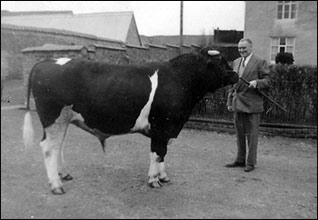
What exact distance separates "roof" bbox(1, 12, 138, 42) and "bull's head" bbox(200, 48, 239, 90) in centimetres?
128

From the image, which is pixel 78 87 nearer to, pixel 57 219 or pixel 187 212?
pixel 57 219

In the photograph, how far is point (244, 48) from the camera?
157 inches

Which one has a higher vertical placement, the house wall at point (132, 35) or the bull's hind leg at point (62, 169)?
the house wall at point (132, 35)

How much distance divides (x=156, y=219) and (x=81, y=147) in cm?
92

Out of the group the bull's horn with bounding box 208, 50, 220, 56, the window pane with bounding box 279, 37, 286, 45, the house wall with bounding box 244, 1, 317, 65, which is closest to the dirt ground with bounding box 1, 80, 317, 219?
the bull's horn with bounding box 208, 50, 220, 56

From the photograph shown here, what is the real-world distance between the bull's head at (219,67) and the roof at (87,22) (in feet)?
4.19

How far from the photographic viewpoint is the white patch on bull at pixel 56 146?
2373mm

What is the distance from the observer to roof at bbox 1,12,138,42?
1875 mm

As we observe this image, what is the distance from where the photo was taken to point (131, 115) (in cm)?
319

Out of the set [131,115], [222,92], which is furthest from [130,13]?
[222,92]

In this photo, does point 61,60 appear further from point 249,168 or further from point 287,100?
point 287,100

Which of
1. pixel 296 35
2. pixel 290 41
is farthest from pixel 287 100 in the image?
pixel 290 41

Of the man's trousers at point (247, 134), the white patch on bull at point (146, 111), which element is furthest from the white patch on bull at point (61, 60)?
the man's trousers at point (247, 134)

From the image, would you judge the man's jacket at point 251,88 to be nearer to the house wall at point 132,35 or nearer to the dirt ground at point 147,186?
the dirt ground at point 147,186
